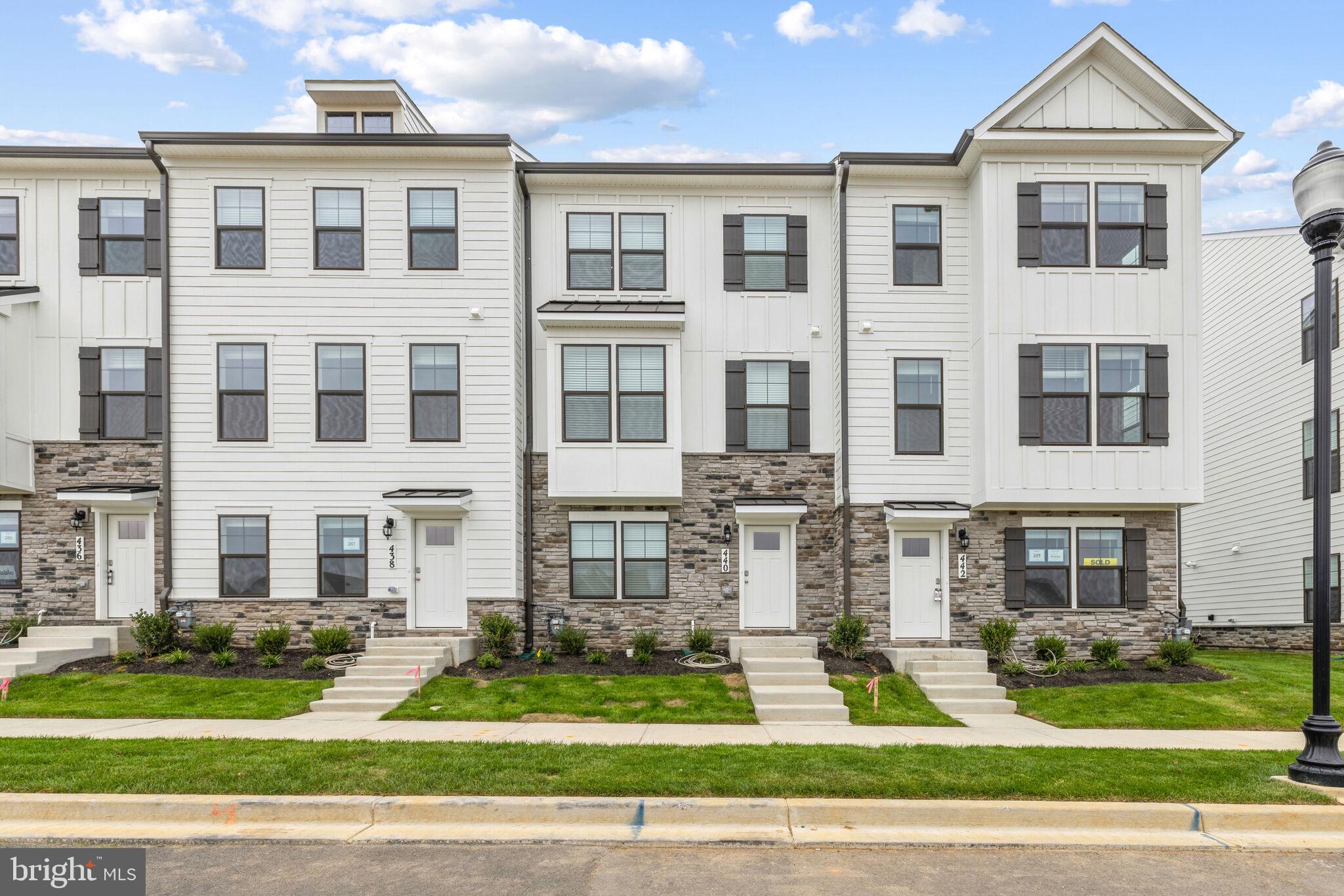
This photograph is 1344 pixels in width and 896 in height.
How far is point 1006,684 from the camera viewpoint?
43.9ft

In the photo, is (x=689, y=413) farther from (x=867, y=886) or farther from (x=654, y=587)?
(x=867, y=886)

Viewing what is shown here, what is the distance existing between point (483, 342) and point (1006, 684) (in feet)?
32.8

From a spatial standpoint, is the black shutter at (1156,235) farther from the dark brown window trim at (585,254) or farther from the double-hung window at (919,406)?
the dark brown window trim at (585,254)

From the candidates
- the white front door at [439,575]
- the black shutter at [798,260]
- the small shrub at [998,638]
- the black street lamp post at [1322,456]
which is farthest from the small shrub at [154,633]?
the black street lamp post at [1322,456]

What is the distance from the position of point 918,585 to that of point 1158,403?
488 centimetres

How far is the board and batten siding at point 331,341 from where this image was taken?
14828 millimetres

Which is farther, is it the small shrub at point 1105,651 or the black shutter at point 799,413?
the black shutter at point 799,413

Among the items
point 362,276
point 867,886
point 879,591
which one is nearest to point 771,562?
point 879,591

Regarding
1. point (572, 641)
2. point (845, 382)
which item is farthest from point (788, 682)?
point (845, 382)

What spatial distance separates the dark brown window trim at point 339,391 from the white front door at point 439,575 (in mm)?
1920

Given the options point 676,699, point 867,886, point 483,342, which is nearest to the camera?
point 867,886

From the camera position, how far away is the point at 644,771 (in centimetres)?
777

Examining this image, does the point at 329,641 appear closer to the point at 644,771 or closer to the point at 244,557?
the point at 244,557

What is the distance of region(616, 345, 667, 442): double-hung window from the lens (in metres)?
15.0
